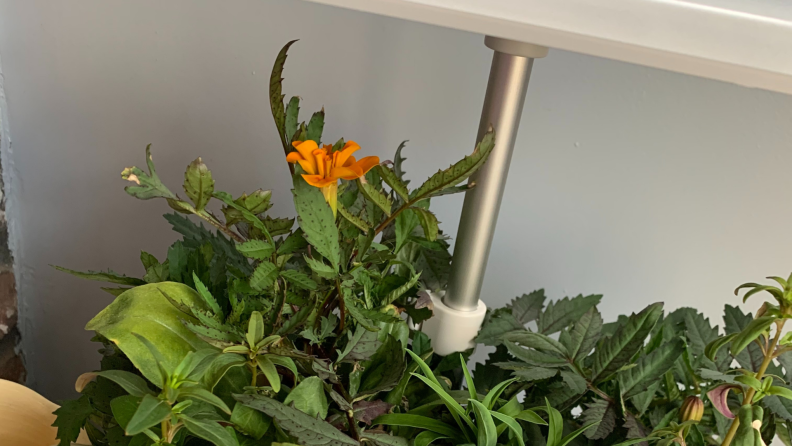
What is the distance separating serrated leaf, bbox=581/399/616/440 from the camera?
1.31 ft

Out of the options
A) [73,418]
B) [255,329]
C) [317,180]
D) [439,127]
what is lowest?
[73,418]

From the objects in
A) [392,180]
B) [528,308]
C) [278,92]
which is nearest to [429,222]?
[392,180]

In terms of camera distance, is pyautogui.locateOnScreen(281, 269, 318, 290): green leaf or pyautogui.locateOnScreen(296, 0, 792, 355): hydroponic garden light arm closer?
pyautogui.locateOnScreen(296, 0, 792, 355): hydroponic garden light arm

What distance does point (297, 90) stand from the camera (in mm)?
682

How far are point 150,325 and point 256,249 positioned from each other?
0.30ft

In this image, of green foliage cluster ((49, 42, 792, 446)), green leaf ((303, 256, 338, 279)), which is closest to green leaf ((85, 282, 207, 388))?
green foliage cluster ((49, 42, 792, 446))

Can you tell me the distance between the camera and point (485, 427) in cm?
37

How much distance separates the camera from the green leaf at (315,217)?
339 millimetres

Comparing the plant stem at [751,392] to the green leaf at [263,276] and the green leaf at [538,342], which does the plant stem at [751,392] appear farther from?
the green leaf at [263,276]

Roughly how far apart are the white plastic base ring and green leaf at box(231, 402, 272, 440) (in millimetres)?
205

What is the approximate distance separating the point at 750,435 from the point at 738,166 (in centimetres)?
37

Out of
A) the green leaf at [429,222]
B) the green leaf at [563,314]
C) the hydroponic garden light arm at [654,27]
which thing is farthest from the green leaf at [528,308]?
the hydroponic garden light arm at [654,27]

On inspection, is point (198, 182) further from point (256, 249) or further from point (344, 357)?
point (344, 357)

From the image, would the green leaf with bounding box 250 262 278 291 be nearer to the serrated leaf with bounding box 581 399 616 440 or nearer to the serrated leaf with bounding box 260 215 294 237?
the serrated leaf with bounding box 260 215 294 237
